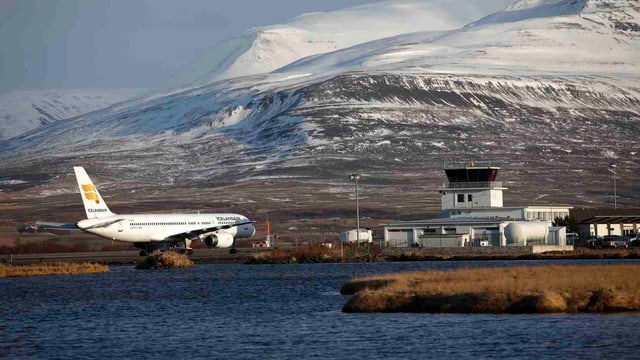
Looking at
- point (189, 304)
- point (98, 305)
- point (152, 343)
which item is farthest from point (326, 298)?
point (152, 343)

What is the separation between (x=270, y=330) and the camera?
54.0 m

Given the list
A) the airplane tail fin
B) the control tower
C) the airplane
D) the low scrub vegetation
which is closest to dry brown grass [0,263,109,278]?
the low scrub vegetation

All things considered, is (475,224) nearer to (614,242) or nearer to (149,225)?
(614,242)

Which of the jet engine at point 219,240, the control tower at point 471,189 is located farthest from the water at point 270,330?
the control tower at point 471,189

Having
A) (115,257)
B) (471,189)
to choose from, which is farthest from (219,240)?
(471,189)

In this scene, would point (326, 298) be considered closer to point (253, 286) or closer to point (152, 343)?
point (253, 286)

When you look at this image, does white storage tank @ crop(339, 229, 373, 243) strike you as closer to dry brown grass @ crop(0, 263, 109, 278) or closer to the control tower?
the control tower

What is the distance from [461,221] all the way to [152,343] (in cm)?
7359

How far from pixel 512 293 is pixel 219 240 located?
7183 cm

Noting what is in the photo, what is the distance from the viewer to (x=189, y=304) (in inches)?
2709

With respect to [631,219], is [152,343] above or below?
below

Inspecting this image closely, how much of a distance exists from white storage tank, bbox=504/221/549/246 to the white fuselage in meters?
25.8

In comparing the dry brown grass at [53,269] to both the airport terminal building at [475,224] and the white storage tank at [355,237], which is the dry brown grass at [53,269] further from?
the white storage tank at [355,237]

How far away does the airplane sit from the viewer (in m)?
118
